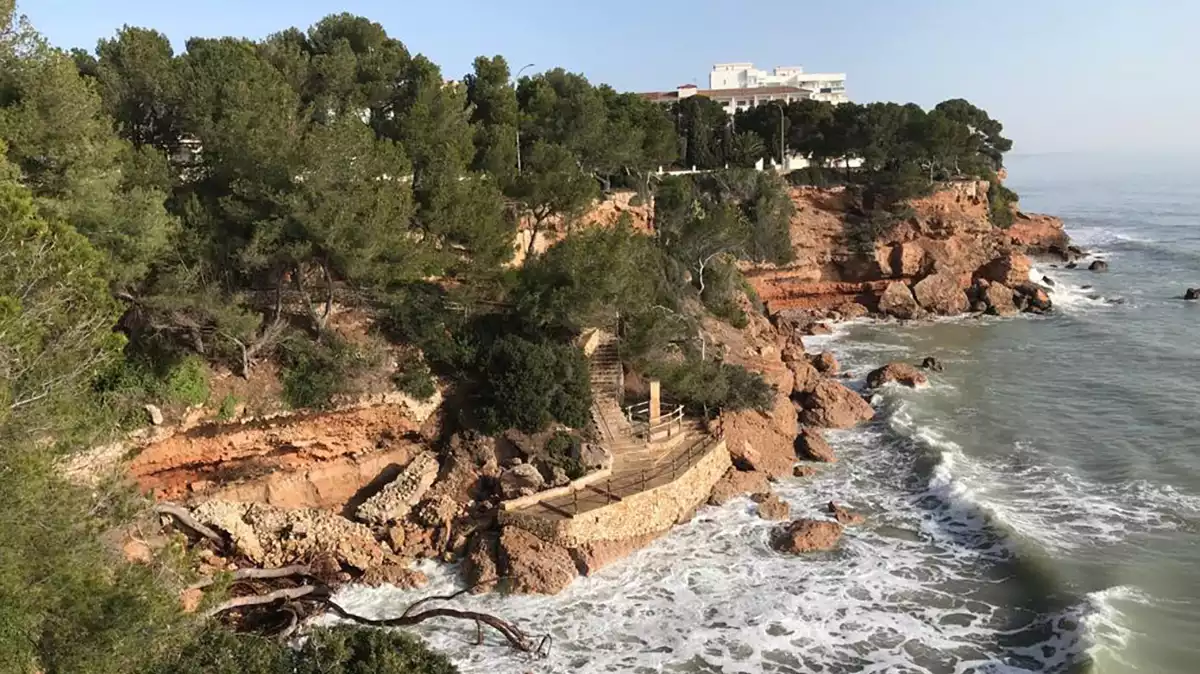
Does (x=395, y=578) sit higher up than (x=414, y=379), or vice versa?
(x=414, y=379)

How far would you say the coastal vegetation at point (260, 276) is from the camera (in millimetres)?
10156

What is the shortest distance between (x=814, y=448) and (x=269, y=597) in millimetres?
15739

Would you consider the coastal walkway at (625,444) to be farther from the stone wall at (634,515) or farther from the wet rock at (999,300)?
the wet rock at (999,300)

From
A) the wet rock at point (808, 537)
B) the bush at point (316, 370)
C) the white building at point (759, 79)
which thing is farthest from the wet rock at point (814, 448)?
the white building at point (759, 79)

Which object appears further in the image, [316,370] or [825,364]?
[825,364]

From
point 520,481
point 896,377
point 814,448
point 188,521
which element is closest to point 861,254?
point 896,377

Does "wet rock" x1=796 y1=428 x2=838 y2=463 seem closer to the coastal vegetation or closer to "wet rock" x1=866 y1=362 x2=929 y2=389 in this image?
the coastal vegetation

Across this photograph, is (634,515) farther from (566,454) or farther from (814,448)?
(814,448)

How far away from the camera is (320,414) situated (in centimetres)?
2112

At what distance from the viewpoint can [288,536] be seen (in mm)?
19016

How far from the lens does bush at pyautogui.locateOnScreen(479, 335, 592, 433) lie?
71.1 ft

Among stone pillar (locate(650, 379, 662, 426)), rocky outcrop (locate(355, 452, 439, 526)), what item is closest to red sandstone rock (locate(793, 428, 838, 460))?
stone pillar (locate(650, 379, 662, 426))

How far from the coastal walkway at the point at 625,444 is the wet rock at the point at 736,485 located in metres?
0.98

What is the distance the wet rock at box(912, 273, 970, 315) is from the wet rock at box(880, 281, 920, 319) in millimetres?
506
